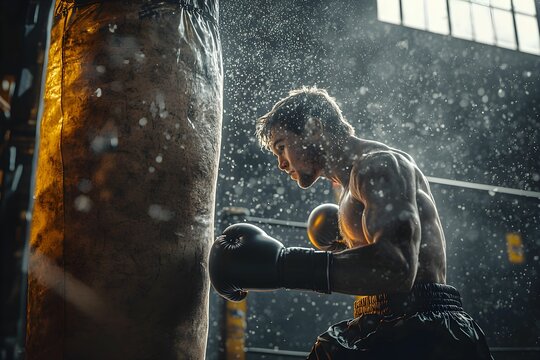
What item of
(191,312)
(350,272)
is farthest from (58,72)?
(350,272)

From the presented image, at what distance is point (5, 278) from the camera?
79 centimetres

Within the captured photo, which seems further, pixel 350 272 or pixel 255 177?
pixel 255 177

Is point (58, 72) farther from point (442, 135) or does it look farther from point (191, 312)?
point (442, 135)

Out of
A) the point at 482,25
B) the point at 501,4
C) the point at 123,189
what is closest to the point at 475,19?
the point at 482,25

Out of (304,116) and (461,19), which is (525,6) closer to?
(461,19)

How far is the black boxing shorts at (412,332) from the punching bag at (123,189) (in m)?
0.73

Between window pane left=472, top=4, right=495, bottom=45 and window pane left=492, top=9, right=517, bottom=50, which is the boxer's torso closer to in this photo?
window pane left=472, top=4, right=495, bottom=45

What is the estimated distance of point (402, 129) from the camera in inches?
302

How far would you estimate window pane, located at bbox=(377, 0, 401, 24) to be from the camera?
27.0 ft

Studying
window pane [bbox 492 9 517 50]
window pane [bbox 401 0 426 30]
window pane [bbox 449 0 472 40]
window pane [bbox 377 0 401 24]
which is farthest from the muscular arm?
window pane [bbox 492 9 517 50]

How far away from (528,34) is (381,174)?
9.02 meters

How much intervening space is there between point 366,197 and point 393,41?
22.8 ft

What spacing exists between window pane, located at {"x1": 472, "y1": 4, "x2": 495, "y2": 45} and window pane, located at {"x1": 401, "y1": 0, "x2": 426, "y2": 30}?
3.51ft

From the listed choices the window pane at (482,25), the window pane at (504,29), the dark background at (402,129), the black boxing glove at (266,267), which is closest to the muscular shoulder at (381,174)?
the black boxing glove at (266,267)
